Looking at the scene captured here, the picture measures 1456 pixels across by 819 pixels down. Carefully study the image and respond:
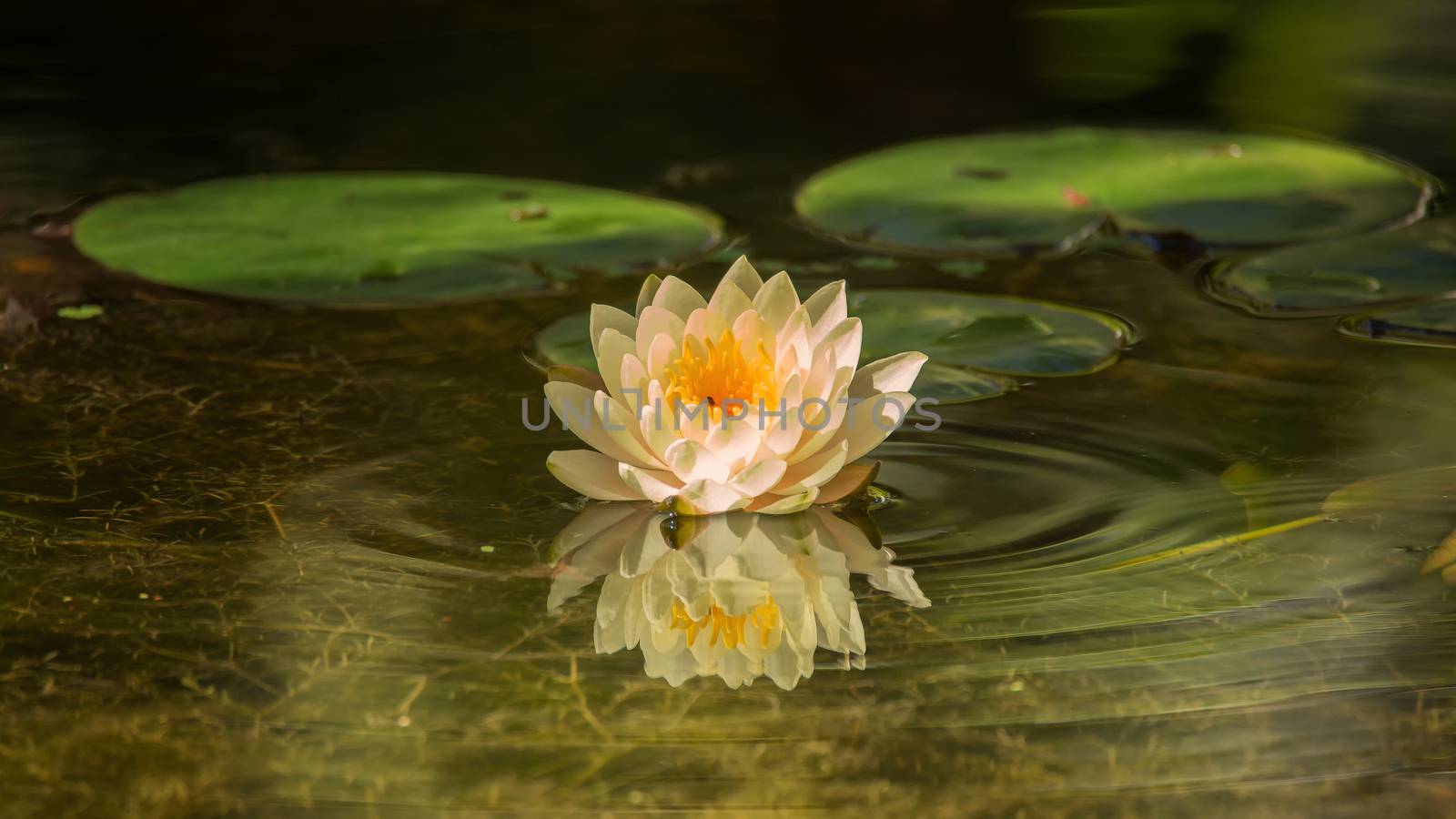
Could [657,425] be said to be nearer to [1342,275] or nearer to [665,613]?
[665,613]

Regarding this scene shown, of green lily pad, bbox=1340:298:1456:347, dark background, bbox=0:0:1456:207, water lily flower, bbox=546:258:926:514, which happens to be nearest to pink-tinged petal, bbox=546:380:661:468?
water lily flower, bbox=546:258:926:514

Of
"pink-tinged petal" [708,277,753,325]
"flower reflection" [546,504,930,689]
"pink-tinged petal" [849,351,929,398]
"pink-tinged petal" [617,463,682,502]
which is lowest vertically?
"flower reflection" [546,504,930,689]

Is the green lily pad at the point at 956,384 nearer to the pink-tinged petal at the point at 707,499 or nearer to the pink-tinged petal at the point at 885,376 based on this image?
the pink-tinged petal at the point at 885,376

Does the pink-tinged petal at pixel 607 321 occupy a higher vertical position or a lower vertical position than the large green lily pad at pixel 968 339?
higher

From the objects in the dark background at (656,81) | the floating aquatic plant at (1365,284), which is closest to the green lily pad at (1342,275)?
the floating aquatic plant at (1365,284)

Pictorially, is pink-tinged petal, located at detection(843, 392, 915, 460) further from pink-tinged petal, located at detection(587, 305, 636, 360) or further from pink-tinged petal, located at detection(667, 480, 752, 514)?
pink-tinged petal, located at detection(587, 305, 636, 360)

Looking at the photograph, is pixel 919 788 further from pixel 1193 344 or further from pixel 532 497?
pixel 1193 344
